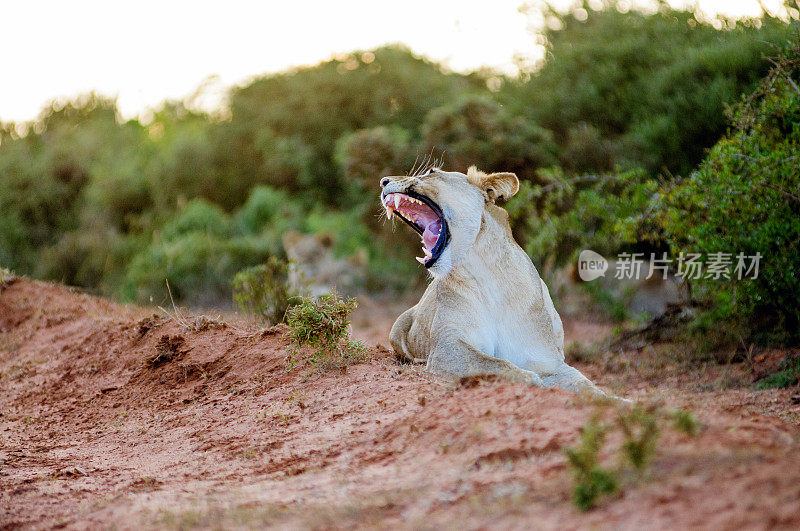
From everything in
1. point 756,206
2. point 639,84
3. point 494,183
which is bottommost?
point 756,206

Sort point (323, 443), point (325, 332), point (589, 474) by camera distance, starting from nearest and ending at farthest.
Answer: point (589, 474) < point (323, 443) < point (325, 332)

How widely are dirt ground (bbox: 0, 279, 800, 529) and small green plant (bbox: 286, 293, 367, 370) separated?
19 cm

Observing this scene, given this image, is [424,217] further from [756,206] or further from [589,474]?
[756,206]

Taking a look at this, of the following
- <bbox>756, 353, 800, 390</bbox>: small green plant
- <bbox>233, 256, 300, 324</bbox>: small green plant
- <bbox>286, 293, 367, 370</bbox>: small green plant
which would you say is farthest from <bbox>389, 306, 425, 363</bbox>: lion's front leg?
<bbox>756, 353, 800, 390</bbox>: small green plant

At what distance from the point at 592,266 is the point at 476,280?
24.8ft

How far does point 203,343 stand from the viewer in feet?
25.2

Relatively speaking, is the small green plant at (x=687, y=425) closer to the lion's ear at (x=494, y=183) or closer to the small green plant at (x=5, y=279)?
the lion's ear at (x=494, y=183)

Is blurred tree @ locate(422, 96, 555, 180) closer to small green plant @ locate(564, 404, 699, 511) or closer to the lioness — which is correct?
the lioness

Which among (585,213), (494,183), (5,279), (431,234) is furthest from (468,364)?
(5,279)

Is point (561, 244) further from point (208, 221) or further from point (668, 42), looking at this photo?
point (208, 221)

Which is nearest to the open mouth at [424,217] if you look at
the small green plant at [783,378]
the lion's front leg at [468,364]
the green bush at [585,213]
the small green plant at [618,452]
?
the lion's front leg at [468,364]

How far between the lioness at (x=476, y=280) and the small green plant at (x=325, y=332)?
2.76 ft

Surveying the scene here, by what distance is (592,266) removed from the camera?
1328cm

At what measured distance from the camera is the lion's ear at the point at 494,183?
6398mm
